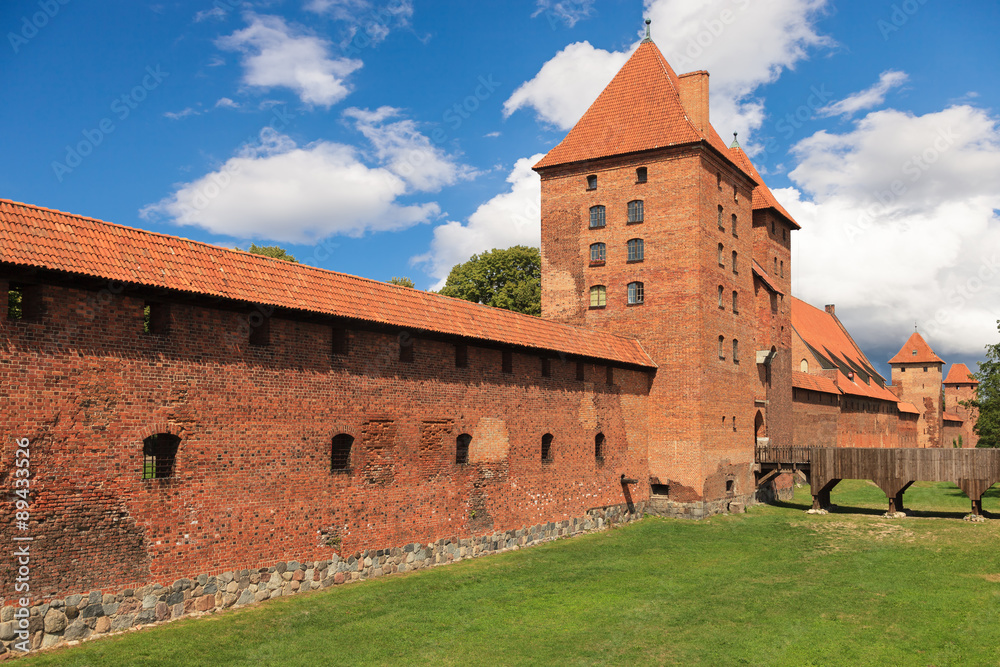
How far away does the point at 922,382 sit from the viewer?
68.4 m

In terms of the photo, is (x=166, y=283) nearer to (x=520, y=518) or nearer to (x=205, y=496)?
(x=205, y=496)

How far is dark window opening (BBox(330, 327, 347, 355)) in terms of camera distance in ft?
52.7

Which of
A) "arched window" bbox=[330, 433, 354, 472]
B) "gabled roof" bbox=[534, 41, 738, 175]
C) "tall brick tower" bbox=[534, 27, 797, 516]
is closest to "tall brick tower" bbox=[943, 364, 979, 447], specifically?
"tall brick tower" bbox=[534, 27, 797, 516]

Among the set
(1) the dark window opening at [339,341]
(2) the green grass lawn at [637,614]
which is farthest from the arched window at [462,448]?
(1) the dark window opening at [339,341]

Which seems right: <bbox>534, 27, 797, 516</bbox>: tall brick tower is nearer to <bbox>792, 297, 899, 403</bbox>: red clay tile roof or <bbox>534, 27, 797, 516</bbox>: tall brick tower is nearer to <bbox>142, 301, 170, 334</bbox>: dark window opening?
<bbox>142, 301, 170, 334</bbox>: dark window opening

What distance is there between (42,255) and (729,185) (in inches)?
975

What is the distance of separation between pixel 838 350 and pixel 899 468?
31.0 metres

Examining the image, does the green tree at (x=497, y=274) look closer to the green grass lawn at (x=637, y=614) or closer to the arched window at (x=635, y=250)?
the arched window at (x=635, y=250)

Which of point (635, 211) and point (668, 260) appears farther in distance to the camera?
point (635, 211)

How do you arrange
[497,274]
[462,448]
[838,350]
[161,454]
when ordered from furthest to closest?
[838,350] → [497,274] → [462,448] → [161,454]

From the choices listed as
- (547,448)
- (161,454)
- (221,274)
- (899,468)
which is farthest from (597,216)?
(161,454)

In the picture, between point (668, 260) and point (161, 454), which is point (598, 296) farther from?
point (161, 454)

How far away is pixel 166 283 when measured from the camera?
12750 millimetres

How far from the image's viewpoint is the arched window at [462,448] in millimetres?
18859
